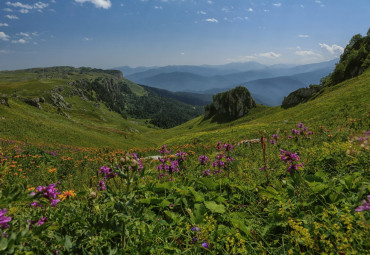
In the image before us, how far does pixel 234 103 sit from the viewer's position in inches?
4284

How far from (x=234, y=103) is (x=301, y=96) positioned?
36718mm

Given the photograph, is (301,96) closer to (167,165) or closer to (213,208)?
(167,165)

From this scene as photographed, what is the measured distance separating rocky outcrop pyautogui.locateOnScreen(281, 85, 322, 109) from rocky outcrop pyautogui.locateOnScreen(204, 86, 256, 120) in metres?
25.1

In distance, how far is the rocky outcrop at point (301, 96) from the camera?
72.9 meters

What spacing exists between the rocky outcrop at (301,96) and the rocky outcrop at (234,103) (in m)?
25.1

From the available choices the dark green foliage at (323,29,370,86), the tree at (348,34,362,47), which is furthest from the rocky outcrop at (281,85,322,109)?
the tree at (348,34,362,47)

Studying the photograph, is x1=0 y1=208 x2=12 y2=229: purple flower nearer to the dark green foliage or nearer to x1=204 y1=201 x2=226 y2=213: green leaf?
x1=204 y1=201 x2=226 y2=213: green leaf

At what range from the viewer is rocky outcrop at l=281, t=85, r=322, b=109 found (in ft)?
239

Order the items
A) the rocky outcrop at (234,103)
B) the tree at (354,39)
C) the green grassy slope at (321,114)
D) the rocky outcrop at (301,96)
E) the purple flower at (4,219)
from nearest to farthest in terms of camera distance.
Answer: the purple flower at (4,219), the green grassy slope at (321,114), the rocky outcrop at (301,96), the tree at (354,39), the rocky outcrop at (234,103)

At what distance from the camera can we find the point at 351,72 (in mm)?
62781

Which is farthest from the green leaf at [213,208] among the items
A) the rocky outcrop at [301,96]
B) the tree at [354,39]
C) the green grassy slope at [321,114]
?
the tree at [354,39]

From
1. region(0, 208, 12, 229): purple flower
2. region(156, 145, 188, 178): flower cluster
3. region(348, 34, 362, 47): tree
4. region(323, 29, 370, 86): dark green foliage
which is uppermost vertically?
region(348, 34, 362, 47): tree

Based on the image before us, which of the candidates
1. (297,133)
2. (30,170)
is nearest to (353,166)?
(297,133)

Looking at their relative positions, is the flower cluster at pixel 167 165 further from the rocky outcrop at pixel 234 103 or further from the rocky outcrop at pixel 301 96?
the rocky outcrop at pixel 234 103
